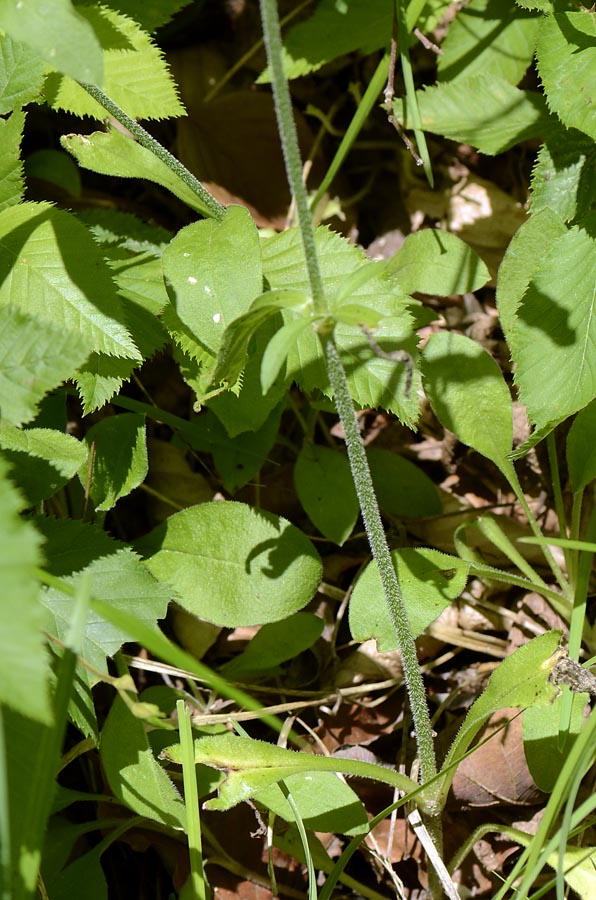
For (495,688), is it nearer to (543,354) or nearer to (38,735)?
(543,354)

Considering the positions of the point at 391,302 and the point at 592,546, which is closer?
the point at 592,546

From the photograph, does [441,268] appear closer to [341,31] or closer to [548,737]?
[341,31]

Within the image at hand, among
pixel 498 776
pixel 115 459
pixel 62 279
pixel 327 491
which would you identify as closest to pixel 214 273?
pixel 62 279

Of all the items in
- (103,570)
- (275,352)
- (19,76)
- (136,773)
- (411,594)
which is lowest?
(136,773)

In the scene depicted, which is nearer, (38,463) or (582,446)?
(38,463)

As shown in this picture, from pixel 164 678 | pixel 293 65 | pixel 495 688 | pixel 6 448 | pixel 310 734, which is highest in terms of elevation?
pixel 293 65

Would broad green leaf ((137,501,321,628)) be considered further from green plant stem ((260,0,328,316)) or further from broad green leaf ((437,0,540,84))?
broad green leaf ((437,0,540,84))

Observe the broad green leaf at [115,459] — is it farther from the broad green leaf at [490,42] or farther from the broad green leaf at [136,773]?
the broad green leaf at [490,42]

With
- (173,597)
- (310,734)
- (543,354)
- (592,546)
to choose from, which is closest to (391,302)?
(543,354)
